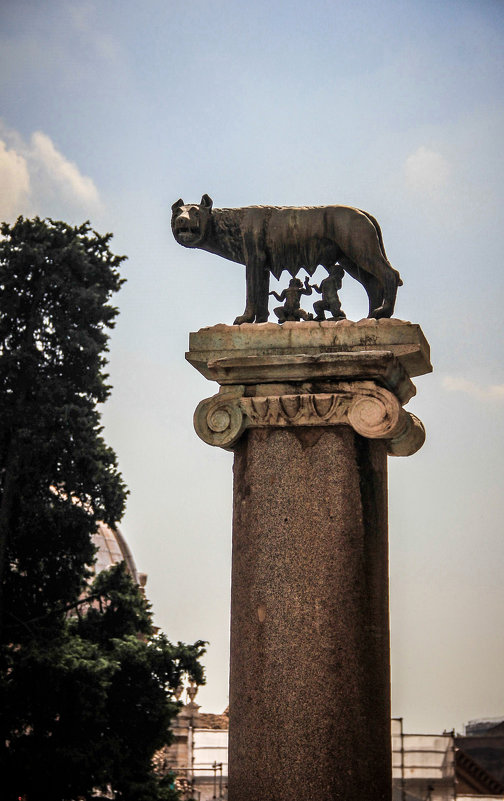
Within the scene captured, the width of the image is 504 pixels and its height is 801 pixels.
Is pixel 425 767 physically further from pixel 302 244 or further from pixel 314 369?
pixel 314 369

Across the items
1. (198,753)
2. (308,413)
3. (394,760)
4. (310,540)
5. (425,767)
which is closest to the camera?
(310,540)

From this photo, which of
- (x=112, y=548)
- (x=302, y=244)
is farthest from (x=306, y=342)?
(x=112, y=548)

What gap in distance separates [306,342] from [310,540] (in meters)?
1.12

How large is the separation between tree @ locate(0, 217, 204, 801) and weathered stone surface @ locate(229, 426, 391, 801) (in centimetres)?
1572

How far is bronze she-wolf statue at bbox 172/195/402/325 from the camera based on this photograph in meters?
6.76

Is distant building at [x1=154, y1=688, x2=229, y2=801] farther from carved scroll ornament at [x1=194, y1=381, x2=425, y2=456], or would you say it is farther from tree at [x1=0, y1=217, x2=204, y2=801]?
carved scroll ornament at [x1=194, y1=381, x2=425, y2=456]

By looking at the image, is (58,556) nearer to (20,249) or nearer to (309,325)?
(20,249)

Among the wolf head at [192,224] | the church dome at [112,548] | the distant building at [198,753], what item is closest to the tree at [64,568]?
the distant building at [198,753]

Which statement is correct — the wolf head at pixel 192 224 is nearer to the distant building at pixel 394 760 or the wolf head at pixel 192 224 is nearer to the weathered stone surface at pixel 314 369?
the weathered stone surface at pixel 314 369

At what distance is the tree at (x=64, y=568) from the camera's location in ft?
69.4

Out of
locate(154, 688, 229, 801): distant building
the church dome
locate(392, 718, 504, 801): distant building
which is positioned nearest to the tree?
locate(154, 688, 229, 801): distant building

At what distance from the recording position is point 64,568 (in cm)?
2347

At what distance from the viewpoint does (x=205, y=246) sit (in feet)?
23.4

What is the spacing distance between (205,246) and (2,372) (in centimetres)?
1745
